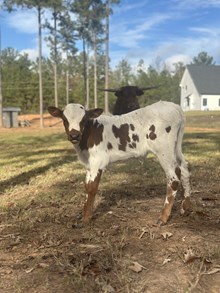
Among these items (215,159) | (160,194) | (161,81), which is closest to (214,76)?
(161,81)

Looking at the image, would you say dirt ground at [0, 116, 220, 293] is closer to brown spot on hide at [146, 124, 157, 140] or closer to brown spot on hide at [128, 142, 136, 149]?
brown spot on hide at [128, 142, 136, 149]

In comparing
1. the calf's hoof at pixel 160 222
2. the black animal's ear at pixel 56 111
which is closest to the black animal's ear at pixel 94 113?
the black animal's ear at pixel 56 111

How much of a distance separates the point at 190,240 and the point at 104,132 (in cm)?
196

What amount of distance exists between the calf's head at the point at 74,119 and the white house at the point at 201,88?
211 feet

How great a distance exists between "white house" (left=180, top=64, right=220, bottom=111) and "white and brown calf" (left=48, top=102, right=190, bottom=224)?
2516 inches

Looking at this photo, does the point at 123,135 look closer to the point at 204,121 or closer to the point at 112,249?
the point at 112,249

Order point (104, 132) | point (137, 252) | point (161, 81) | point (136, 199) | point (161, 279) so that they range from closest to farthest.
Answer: point (161, 279) < point (137, 252) < point (104, 132) < point (136, 199) < point (161, 81)

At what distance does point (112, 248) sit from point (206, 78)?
68863 millimetres

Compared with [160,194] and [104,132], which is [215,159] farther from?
[104,132]

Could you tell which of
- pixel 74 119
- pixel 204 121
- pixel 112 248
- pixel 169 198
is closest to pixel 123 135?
pixel 74 119

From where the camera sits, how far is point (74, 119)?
510 centimetres

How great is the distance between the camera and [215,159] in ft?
38.3

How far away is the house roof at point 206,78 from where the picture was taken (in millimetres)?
66881

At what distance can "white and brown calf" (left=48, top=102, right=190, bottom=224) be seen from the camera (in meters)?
5.21
